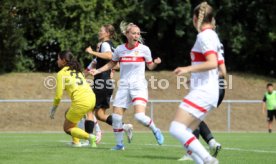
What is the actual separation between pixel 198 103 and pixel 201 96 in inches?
3.6

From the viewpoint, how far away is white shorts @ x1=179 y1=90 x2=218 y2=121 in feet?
25.8

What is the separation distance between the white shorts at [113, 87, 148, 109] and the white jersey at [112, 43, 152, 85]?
157 mm

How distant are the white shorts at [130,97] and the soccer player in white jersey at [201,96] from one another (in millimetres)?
4031

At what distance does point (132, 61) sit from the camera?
12180 millimetres

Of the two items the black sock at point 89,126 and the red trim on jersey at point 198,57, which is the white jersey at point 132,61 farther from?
the red trim on jersey at point 198,57

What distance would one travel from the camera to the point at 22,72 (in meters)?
37.8

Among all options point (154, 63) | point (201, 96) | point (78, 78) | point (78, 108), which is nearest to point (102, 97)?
point (78, 78)

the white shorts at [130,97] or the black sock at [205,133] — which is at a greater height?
the white shorts at [130,97]

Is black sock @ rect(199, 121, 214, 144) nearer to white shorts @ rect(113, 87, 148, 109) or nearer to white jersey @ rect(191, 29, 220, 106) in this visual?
white shorts @ rect(113, 87, 148, 109)

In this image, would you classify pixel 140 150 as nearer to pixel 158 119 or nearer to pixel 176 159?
pixel 176 159

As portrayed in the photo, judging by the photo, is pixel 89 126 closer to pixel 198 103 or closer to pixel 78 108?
pixel 78 108

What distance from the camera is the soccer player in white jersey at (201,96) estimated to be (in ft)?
25.6

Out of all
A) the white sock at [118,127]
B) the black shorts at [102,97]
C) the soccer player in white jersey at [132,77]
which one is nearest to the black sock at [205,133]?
the soccer player in white jersey at [132,77]

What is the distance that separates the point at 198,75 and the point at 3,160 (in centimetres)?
359
